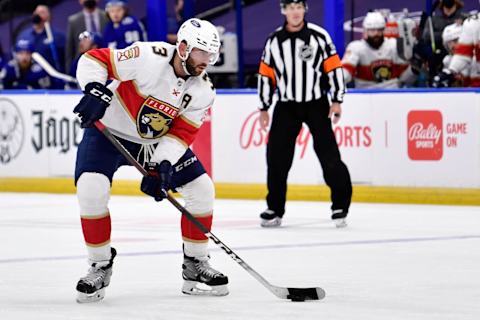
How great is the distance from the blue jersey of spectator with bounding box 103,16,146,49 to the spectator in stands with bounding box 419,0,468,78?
9.67 ft

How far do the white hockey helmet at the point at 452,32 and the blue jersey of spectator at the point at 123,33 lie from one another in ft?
10.5

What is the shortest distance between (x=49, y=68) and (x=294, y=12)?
5.64 metres

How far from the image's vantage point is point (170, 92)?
6465 millimetres

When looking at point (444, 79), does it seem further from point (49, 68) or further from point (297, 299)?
point (297, 299)

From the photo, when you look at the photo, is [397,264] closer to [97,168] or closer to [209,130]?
[97,168]

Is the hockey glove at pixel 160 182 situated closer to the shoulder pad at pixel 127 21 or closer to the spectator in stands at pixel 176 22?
the shoulder pad at pixel 127 21

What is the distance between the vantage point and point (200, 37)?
6.32 m

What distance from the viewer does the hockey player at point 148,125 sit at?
6.35 metres

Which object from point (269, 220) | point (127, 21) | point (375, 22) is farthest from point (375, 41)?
point (269, 220)

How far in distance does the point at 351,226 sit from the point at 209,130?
296 centimetres

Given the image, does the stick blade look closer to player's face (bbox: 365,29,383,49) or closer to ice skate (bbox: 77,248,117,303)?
ice skate (bbox: 77,248,117,303)

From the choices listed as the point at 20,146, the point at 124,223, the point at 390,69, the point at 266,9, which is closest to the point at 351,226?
the point at 124,223

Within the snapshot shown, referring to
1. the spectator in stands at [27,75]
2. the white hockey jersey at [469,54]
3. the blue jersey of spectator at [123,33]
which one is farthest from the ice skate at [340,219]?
the spectator in stands at [27,75]

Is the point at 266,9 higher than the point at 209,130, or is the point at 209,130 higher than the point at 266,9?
the point at 266,9
